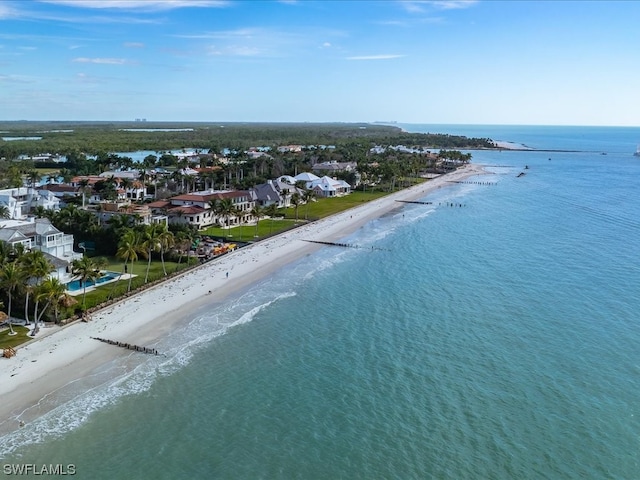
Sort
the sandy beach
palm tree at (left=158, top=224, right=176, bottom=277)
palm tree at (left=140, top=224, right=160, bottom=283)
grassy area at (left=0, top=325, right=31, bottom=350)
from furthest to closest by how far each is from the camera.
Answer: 1. palm tree at (left=158, top=224, right=176, bottom=277)
2. palm tree at (left=140, top=224, right=160, bottom=283)
3. grassy area at (left=0, top=325, right=31, bottom=350)
4. the sandy beach

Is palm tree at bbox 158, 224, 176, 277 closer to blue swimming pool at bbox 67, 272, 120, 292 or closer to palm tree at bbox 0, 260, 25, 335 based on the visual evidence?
blue swimming pool at bbox 67, 272, 120, 292

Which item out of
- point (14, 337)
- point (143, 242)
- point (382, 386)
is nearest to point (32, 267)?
point (14, 337)

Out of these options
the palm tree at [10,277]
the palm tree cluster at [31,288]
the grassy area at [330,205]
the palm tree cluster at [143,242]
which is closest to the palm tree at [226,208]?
the palm tree cluster at [143,242]

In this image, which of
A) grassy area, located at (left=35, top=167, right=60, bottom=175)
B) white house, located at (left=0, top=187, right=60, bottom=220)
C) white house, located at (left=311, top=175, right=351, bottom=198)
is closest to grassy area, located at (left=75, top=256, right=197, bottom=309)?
white house, located at (left=0, top=187, right=60, bottom=220)

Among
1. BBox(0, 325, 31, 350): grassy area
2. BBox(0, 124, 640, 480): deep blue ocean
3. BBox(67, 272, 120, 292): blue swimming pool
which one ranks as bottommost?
BBox(0, 124, 640, 480): deep blue ocean

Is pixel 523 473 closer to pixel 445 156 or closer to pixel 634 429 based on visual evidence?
pixel 634 429

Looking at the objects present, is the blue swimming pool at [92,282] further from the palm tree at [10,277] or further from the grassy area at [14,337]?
the palm tree at [10,277]

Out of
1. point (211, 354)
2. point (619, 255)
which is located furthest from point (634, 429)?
point (619, 255)
